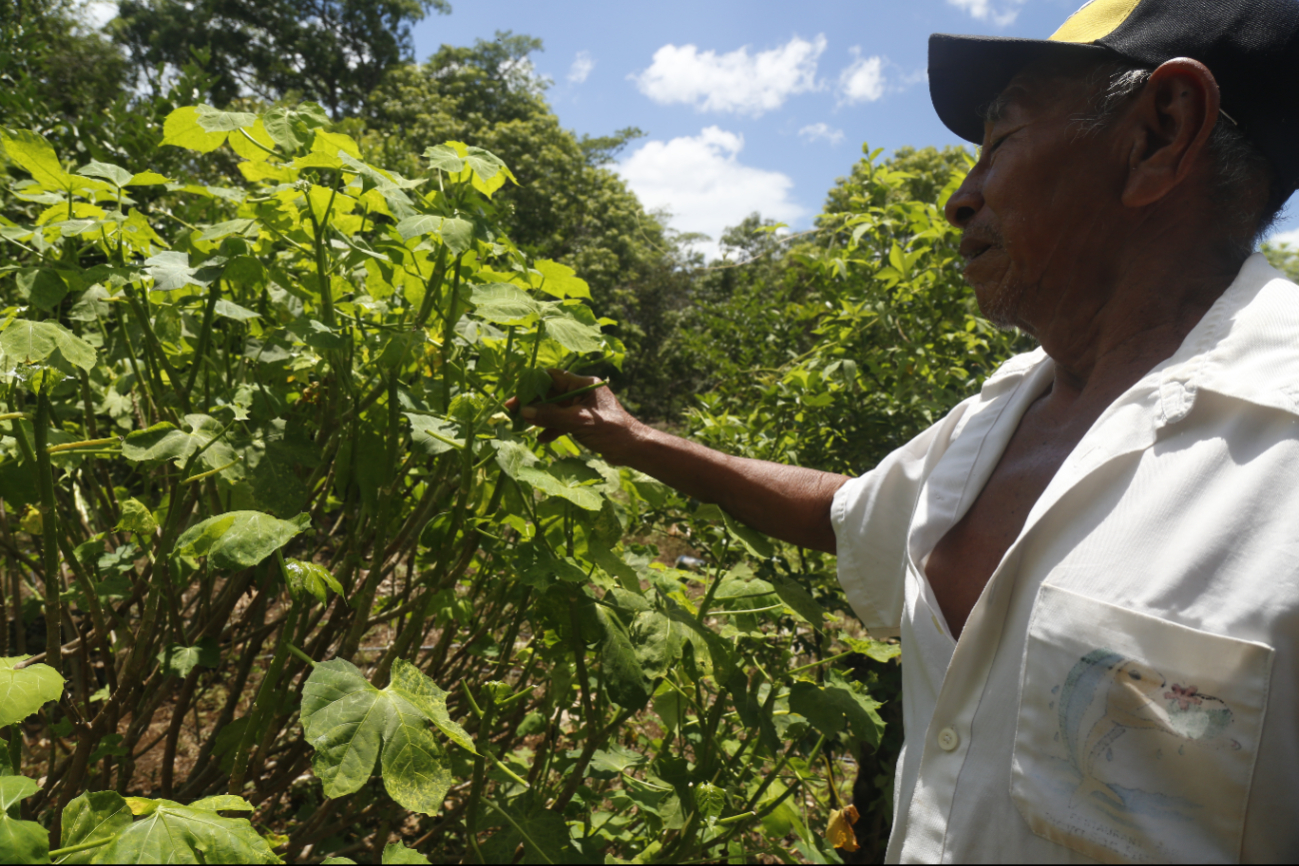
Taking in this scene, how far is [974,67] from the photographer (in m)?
1.60

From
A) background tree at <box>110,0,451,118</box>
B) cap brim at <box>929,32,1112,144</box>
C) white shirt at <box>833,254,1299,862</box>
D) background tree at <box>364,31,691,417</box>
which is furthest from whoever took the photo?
background tree at <box>110,0,451,118</box>

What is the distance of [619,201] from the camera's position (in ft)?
77.6

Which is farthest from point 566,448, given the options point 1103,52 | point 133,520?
point 1103,52

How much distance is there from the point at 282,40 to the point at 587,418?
3400 cm

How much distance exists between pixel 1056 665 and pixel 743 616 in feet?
2.63

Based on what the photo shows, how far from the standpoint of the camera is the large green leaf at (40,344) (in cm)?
114

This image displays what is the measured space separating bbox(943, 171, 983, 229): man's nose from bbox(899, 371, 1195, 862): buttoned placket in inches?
22.8

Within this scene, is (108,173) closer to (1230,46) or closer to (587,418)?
(587,418)

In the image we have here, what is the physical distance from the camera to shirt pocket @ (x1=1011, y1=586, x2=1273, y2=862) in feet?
2.81

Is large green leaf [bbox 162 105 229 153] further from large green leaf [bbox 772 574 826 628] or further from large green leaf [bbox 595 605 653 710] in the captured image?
large green leaf [bbox 772 574 826 628]

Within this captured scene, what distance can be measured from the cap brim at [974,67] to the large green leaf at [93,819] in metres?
1.97

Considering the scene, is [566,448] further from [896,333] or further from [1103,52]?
[896,333]

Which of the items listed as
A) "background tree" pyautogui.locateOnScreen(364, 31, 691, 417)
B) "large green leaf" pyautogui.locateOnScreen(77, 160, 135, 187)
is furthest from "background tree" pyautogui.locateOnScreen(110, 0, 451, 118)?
"large green leaf" pyautogui.locateOnScreen(77, 160, 135, 187)

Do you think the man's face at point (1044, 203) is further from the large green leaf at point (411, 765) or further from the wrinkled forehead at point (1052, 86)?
the large green leaf at point (411, 765)
